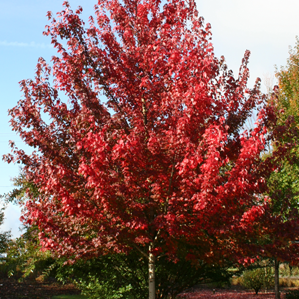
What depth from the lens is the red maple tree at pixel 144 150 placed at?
Answer: 5.15 meters

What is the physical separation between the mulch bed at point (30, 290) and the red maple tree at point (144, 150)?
10857 mm

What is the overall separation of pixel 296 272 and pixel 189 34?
29.7m

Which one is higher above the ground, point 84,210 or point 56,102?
point 56,102

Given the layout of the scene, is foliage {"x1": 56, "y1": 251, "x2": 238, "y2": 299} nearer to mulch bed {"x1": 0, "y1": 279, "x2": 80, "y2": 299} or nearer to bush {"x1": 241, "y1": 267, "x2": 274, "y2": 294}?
mulch bed {"x1": 0, "y1": 279, "x2": 80, "y2": 299}

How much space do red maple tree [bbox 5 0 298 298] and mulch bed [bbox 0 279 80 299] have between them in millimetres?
10857

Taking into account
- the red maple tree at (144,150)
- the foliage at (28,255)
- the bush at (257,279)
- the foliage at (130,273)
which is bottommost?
the bush at (257,279)

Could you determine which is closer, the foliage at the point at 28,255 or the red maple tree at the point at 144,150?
the red maple tree at the point at 144,150

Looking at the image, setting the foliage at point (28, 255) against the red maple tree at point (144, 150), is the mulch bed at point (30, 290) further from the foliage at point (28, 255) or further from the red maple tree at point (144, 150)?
the red maple tree at point (144, 150)

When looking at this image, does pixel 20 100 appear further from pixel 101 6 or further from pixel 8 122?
pixel 101 6

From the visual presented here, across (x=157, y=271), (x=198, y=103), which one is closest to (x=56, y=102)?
(x=198, y=103)

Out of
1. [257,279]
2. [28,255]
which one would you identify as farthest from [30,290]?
[257,279]

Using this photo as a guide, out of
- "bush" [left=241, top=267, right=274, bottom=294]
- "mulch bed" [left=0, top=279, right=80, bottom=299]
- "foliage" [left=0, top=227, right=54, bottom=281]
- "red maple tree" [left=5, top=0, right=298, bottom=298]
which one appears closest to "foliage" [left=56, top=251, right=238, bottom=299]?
"foliage" [left=0, top=227, right=54, bottom=281]

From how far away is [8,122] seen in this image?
6387 mm

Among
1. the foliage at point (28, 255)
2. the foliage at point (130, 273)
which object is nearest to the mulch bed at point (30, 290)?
the foliage at point (28, 255)
